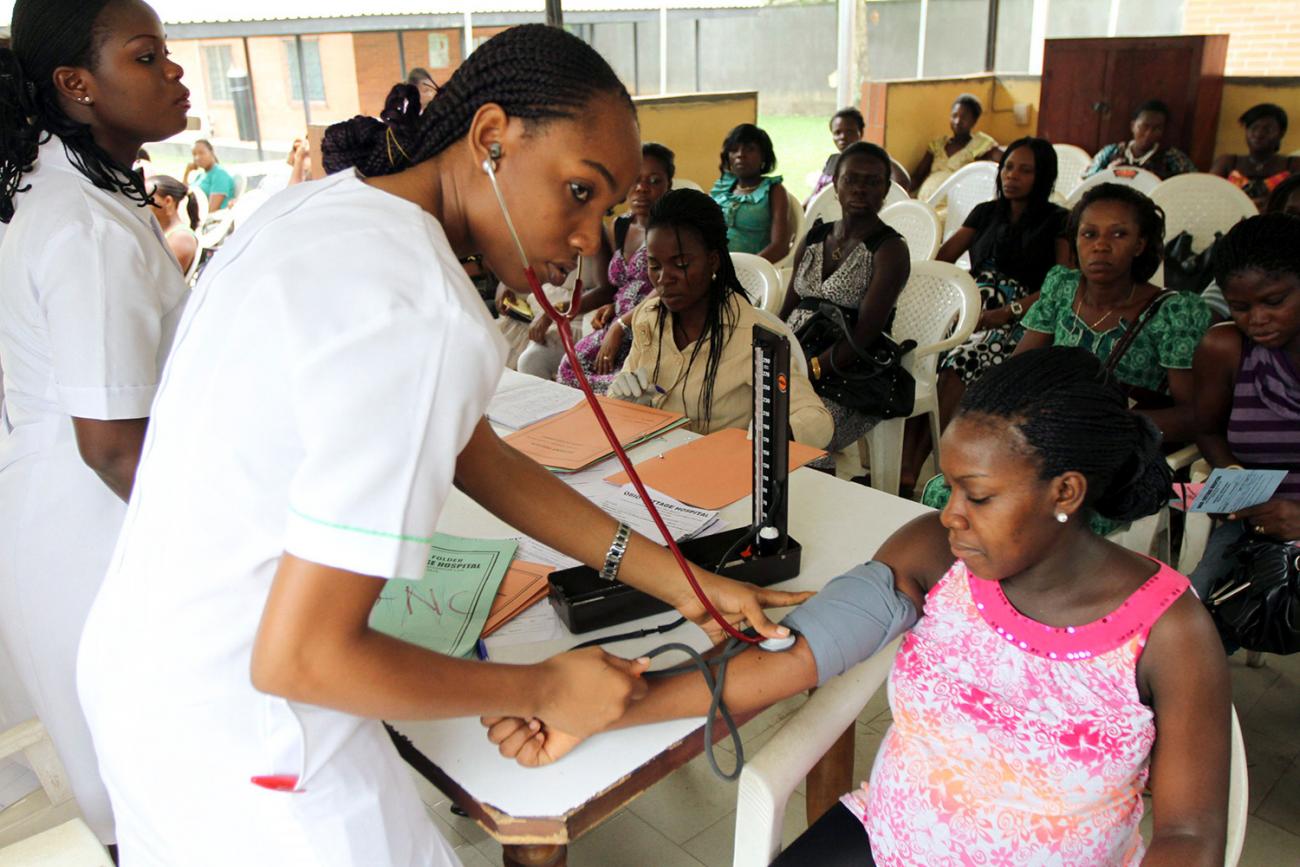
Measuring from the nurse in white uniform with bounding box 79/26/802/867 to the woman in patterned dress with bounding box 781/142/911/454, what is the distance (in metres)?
1.97

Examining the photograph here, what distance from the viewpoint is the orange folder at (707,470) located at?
167 cm

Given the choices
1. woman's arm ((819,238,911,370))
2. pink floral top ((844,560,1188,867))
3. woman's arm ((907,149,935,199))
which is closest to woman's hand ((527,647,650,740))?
pink floral top ((844,560,1188,867))

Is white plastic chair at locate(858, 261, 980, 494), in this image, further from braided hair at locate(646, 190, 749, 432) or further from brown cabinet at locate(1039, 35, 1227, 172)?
brown cabinet at locate(1039, 35, 1227, 172)

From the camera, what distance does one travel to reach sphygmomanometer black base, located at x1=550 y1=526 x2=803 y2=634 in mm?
1252

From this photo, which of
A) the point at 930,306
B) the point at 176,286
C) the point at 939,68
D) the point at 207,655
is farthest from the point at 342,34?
the point at 207,655

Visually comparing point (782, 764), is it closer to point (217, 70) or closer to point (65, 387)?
point (65, 387)

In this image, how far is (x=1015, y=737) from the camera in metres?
1.13

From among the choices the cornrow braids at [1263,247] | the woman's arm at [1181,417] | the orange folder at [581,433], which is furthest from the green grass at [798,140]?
the orange folder at [581,433]

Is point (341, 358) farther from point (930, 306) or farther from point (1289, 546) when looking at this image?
point (930, 306)

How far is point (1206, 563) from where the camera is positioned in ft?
6.58

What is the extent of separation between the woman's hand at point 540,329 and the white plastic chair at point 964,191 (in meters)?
2.41

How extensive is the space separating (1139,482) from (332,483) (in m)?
0.93

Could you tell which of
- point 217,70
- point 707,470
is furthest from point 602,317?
point 217,70

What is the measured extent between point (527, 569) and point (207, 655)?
2.16ft
